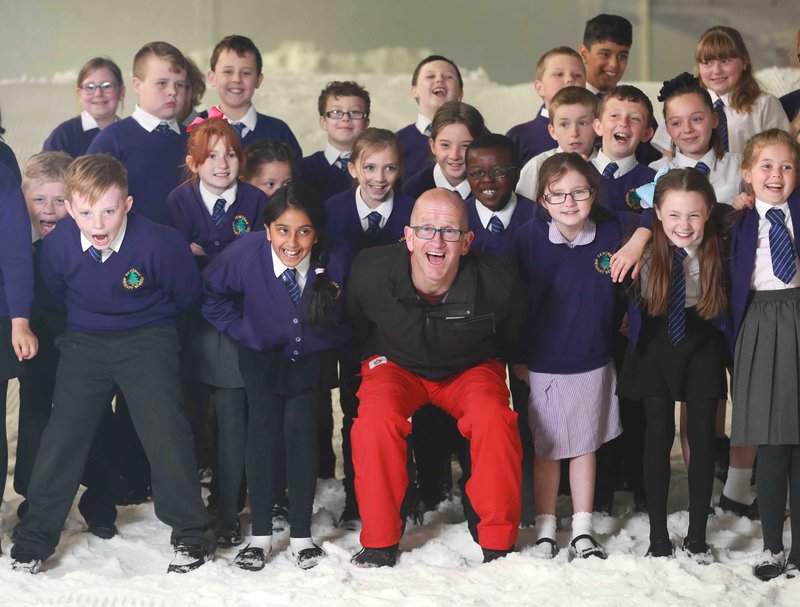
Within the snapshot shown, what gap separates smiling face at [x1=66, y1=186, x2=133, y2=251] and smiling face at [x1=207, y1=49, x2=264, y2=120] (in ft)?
3.19

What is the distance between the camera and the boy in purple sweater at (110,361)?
3.27 m

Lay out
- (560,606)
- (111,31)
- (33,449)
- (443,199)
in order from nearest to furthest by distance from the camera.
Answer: (560,606)
(443,199)
(33,449)
(111,31)

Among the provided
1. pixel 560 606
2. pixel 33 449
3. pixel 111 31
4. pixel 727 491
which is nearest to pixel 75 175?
pixel 33 449

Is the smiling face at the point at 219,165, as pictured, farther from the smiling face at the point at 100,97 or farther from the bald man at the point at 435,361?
the smiling face at the point at 100,97

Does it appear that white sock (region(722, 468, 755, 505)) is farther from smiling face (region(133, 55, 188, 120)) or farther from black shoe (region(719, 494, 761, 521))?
smiling face (region(133, 55, 188, 120))

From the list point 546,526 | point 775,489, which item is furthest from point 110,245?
point 775,489

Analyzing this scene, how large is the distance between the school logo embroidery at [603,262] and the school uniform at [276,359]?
0.75m

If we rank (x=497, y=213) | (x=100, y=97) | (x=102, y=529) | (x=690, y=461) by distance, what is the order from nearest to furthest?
(x=690, y=461) < (x=102, y=529) < (x=497, y=213) < (x=100, y=97)

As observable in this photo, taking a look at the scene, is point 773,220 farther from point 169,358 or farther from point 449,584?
point 169,358

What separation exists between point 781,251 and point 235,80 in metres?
2.03

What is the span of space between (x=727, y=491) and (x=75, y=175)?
2257mm

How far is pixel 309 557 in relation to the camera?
3.25m

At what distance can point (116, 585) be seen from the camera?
10.0 feet

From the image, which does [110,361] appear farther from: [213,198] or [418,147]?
[418,147]
